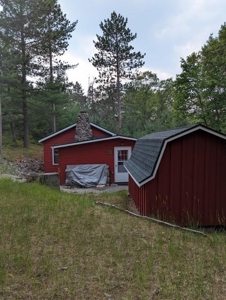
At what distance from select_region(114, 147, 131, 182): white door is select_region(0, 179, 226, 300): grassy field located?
724 centimetres

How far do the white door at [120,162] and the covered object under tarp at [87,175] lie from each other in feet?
2.18

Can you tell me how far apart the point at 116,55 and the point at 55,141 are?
9275 millimetres

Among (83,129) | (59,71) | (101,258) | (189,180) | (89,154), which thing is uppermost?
(59,71)

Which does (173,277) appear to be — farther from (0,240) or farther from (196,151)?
(196,151)

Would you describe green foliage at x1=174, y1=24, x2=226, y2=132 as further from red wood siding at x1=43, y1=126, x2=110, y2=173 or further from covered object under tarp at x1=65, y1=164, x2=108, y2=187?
covered object under tarp at x1=65, y1=164, x2=108, y2=187

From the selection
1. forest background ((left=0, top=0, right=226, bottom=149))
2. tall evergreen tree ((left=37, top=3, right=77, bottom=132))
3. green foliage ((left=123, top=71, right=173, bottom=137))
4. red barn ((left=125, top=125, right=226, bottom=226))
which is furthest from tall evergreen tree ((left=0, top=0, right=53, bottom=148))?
green foliage ((left=123, top=71, right=173, bottom=137))

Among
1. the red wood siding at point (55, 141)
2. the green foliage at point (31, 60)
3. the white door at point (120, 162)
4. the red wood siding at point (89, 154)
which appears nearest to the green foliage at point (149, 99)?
the green foliage at point (31, 60)

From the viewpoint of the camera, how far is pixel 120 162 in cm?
1190

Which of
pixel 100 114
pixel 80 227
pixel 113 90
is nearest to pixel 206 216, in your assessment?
pixel 80 227

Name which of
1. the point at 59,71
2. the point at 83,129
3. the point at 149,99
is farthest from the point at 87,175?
the point at 149,99

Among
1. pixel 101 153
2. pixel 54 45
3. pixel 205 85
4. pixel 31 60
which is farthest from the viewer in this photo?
pixel 54 45

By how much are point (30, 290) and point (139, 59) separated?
62.9 ft

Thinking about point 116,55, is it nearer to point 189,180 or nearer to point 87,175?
point 87,175

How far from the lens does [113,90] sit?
19.8 metres
